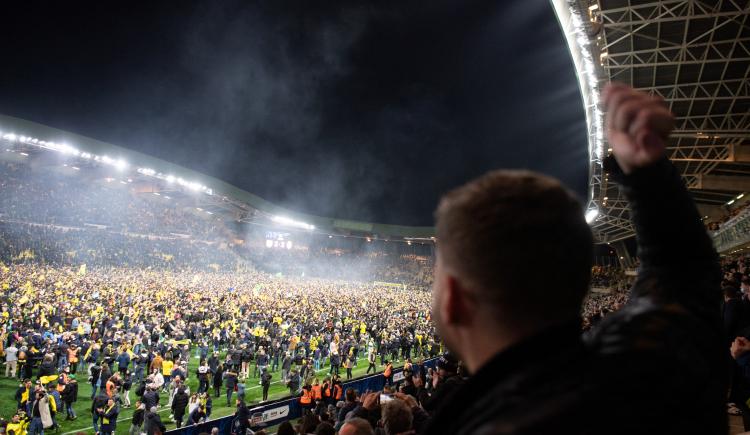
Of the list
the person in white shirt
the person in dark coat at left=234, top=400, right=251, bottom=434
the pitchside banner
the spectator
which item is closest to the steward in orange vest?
the pitchside banner

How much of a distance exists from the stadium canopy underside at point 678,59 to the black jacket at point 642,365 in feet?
33.5

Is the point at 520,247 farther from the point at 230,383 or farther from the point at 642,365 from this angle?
the point at 230,383

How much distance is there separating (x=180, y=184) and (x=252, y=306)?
31193mm

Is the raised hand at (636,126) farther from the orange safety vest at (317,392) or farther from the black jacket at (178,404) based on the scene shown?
the black jacket at (178,404)

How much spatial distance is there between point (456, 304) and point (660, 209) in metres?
0.68

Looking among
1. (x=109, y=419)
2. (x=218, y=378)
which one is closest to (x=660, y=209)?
(x=109, y=419)

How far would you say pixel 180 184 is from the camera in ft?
174

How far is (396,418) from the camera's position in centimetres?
444

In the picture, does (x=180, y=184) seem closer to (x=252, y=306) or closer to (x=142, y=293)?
(x=142, y=293)

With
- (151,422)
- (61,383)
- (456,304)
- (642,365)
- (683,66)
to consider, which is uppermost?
(683,66)

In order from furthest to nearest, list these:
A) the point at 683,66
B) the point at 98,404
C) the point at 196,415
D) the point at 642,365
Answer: the point at 683,66 → the point at 196,415 → the point at 98,404 → the point at 642,365

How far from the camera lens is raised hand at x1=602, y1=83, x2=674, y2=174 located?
3.92 feet

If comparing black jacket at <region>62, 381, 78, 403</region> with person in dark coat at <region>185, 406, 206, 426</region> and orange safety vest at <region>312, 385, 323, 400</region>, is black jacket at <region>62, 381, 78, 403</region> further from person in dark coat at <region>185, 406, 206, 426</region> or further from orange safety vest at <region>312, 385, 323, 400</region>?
orange safety vest at <region>312, 385, 323, 400</region>

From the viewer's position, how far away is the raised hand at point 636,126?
1193 mm
